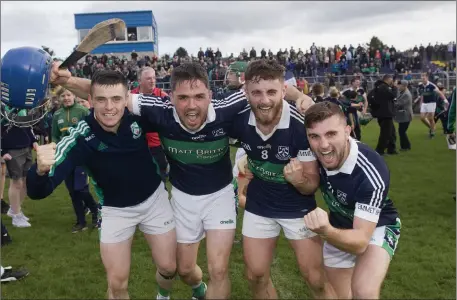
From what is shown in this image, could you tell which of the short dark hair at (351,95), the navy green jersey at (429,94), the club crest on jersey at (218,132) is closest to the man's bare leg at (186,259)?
the club crest on jersey at (218,132)

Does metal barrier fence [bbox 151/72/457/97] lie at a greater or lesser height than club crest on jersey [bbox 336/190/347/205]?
greater

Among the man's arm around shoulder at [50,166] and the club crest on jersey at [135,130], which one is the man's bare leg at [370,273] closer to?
the club crest on jersey at [135,130]

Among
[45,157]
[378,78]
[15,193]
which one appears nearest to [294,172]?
[45,157]

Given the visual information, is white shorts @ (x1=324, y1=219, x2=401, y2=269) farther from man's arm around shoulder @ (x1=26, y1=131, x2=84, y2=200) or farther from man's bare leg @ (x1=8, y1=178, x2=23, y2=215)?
man's bare leg @ (x1=8, y1=178, x2=23, y2=215)

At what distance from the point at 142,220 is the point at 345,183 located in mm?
1953

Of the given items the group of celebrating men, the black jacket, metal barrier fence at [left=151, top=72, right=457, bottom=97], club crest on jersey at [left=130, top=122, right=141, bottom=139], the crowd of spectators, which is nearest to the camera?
the group of celebrating men

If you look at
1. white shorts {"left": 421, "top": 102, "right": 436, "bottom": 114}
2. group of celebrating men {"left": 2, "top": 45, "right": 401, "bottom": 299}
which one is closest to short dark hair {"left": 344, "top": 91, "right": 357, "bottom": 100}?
white shorts {"left": 421, "top": 102, "right": 436, "bottom": 114}

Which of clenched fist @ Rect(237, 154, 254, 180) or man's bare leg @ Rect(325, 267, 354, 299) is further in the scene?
clenched fist @ Rect(237, 154, 254, 180)

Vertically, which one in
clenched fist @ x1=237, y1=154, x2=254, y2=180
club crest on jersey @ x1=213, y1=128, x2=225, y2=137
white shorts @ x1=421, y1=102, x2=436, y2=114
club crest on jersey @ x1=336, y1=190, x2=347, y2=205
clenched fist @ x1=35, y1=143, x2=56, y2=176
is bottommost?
white shorts @ x1=421, y1=102, x2=436, y2=114

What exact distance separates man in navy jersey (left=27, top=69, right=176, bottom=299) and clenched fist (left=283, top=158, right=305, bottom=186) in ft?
4.42

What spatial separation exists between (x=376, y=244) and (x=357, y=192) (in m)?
0.47

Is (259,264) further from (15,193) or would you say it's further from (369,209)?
(15,193)

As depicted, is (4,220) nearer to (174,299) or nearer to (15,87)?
(174,299)

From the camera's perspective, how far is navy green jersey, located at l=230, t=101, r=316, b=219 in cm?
396
